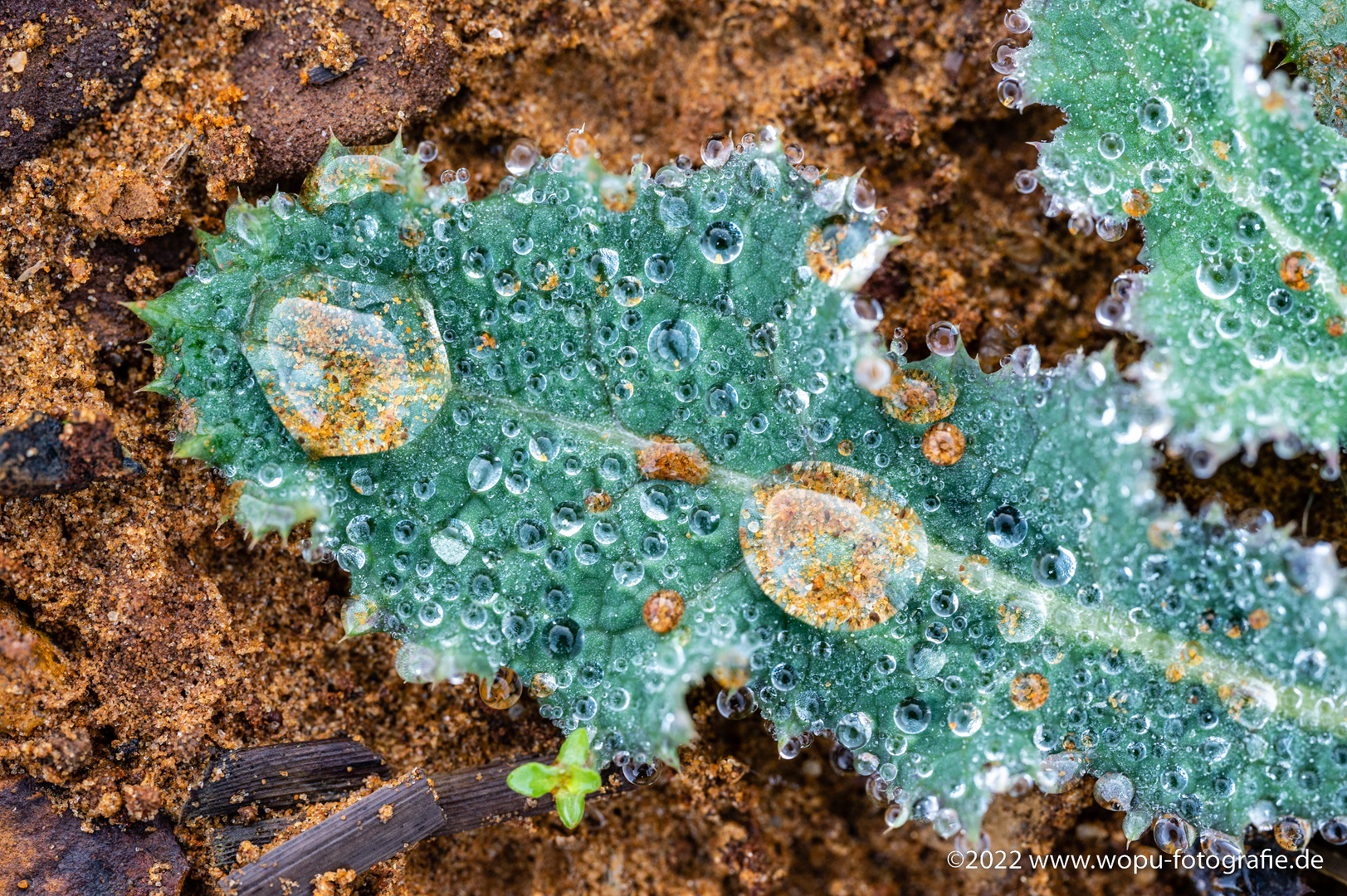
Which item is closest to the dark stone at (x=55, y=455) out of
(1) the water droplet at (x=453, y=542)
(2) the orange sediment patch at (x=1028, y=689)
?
(1) the water droplet at (x=453, y=542)

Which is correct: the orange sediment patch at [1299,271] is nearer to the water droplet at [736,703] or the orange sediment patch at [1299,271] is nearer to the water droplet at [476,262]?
the water droplet at [736,703]

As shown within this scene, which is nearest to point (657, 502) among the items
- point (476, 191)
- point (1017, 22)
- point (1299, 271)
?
point (476, 191)

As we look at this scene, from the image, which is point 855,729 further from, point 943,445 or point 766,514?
point 943,445

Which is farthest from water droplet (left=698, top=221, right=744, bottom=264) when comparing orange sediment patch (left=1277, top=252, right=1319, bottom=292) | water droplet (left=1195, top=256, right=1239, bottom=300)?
orange sediment patch (left=1277, top=252, right=1319, bottom=292)

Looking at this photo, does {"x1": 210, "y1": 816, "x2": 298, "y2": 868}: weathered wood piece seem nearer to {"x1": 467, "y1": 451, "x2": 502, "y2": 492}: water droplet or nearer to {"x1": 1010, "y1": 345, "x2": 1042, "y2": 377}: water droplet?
{"x1": 467, "y1": 451, "x2": 502, "y2": 492}: water droplet

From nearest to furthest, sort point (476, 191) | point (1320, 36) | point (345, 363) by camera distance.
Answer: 1. point (345, 363)
2. point (1320, 36)
3. point (476, 191)

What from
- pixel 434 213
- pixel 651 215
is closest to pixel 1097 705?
pixel 651 215
